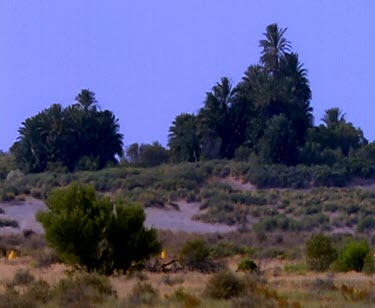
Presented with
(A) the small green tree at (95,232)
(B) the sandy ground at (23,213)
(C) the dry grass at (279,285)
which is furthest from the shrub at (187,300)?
(B) the sandy ground at (23,213)

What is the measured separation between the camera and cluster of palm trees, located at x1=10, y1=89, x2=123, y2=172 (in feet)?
297

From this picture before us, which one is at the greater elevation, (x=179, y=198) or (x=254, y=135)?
(x=254, y=135)

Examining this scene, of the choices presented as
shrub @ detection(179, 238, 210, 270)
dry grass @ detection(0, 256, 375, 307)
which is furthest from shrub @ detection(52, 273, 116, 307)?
shrub @ detection(179, 238, 210, 270)

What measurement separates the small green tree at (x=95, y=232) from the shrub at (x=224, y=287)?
1081 centimetres

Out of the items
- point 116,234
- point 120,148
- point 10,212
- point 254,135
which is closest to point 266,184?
point 254,135

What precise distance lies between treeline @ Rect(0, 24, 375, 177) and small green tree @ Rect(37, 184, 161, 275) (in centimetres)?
5109

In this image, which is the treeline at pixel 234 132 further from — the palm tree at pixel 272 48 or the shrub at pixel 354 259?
the shrub at pixel 354 259

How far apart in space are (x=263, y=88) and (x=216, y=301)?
230ft

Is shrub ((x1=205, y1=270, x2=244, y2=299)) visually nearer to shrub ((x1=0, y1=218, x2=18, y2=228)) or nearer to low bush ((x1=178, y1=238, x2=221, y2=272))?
low bush ((x1=178, y1=238, x2=221, y2=272))

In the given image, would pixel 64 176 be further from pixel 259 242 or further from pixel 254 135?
pixel 259 242

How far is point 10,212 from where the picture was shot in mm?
73375

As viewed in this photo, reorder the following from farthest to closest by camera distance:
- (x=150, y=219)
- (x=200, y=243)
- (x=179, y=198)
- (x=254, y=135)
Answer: (x=254, y=135)
(x=179, y=198)
(x=150, y=219)
(x=200, y=243)

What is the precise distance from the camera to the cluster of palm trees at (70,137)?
90562mm

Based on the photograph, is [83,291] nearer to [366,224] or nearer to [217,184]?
[366,224]
